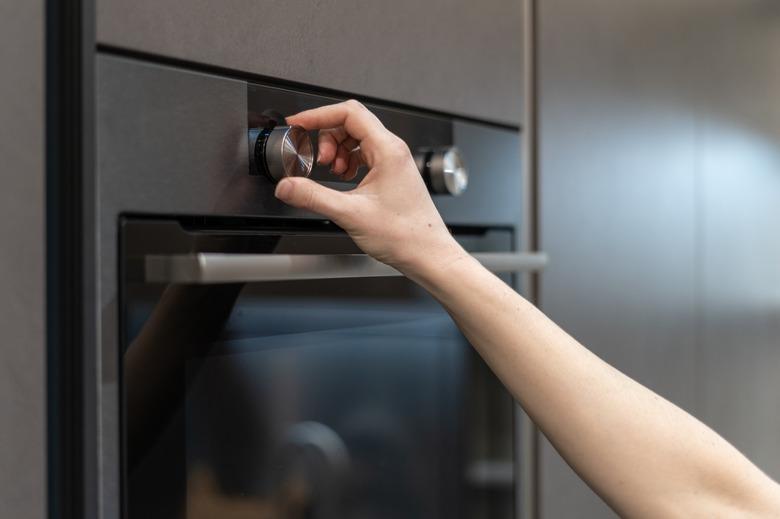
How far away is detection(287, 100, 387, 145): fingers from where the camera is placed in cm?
67

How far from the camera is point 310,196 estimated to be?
2.06 ft

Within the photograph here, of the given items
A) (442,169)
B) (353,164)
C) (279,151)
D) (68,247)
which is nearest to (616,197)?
(442,169)

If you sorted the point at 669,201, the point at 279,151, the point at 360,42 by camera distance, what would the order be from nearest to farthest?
the point at 279,151 → the point at 360,42 → the point at 669,201

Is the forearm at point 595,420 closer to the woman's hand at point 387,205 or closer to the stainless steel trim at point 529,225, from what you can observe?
the woman's hand at point 387,205

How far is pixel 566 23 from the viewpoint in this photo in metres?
1.04

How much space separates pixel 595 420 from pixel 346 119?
0.29 metres

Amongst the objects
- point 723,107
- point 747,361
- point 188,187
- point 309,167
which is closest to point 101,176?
point 188,187

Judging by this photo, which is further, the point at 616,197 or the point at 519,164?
the point at 616,197

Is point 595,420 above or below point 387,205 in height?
below

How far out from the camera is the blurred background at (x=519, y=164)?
54cm

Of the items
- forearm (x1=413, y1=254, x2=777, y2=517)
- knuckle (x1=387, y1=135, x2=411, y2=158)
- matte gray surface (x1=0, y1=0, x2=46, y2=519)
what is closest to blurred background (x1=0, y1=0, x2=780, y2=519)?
matte gray surface (x1=0, y1=0, x2=46, y2=519)

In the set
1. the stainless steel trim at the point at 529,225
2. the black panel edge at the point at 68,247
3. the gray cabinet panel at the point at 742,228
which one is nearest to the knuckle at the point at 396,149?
the black panel edge at the point at 68,247

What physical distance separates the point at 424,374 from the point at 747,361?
0.88m

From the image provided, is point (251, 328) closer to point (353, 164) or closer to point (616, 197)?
point (353, 164)
